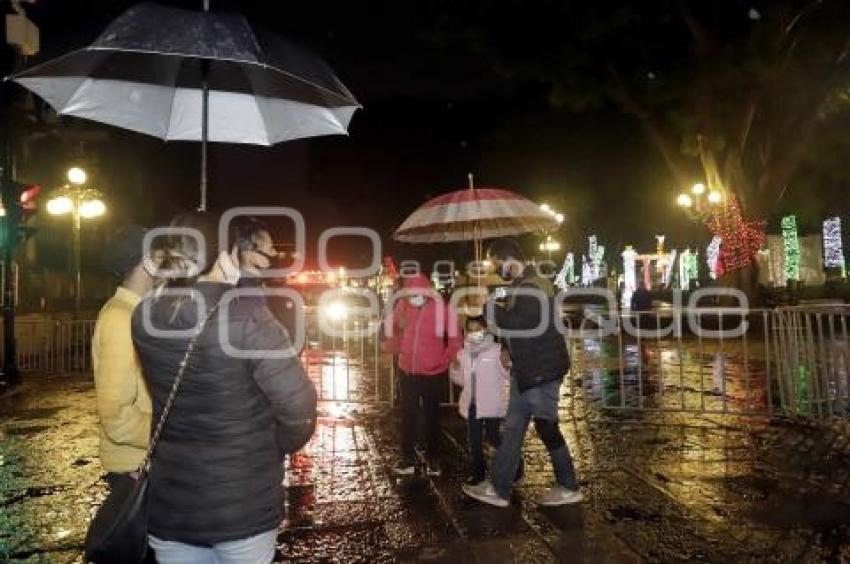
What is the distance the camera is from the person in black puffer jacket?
2574 mm

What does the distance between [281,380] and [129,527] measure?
0.75 metres

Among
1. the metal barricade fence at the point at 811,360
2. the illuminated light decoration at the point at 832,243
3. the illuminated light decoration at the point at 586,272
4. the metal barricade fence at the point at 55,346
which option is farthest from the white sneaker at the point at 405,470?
the illuminated light decoration at the point at 586,272

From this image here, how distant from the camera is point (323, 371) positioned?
14.2m

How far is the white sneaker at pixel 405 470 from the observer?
6645mm

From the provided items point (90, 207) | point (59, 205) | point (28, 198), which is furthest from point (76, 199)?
point (28, 198)

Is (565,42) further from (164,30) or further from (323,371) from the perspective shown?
(164,30)

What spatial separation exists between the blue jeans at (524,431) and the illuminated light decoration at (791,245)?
35.2 metres

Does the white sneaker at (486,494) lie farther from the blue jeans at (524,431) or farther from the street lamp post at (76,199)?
the street lamp post at (76,199)

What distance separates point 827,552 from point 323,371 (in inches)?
416

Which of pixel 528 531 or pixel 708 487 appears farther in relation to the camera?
pixel 708 487

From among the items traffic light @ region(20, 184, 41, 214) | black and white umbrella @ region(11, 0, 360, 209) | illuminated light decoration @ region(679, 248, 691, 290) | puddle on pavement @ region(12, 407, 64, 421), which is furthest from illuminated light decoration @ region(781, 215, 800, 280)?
black and white umbrella @ region(11, 0, 360, 209)

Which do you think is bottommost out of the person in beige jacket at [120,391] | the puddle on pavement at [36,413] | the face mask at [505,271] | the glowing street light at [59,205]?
the puddle on pavement at [36,413]

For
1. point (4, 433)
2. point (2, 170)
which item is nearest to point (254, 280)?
point (4, 433)

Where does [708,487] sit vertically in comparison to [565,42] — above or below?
below
